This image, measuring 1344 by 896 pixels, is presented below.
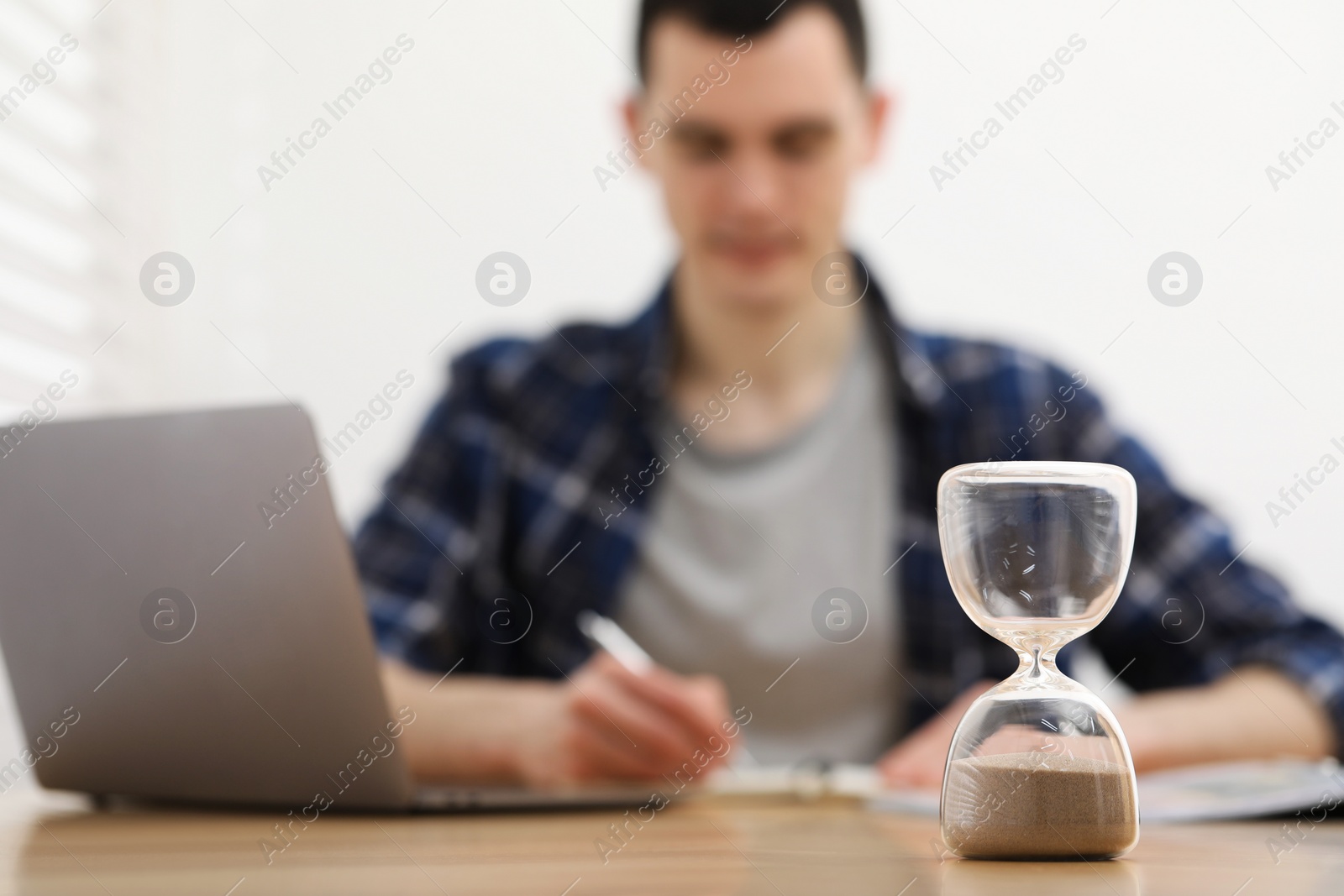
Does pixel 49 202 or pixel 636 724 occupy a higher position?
pixel 49 202

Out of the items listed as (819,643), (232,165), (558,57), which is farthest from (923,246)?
(232,165)

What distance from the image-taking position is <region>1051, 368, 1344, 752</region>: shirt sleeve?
1.13 m

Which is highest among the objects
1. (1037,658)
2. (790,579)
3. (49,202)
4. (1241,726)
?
(49,202)

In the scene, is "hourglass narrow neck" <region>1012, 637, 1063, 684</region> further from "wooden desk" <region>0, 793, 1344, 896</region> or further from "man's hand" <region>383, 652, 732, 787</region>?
"man's hand" <region>383, 652, 732, 787</region>

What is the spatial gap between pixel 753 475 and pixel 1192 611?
566 millimetres

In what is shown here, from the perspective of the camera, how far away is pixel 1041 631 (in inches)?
19.2

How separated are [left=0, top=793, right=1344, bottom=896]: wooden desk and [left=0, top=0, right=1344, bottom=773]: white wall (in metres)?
1.52

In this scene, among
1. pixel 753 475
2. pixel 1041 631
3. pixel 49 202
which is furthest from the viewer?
pixel 49 202

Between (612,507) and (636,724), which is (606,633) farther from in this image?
(636,724)

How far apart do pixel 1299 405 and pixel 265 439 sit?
6.55 feet

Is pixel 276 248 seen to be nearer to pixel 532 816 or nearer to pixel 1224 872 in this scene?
pixel 532 816

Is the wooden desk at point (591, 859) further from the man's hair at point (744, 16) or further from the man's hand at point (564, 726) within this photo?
the man's hair at point (744, 16)

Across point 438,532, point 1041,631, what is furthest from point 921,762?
point 438,532

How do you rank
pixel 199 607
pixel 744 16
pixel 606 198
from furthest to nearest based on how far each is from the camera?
pixel 606 198 < pixel 744 16 < pixel 199 607
